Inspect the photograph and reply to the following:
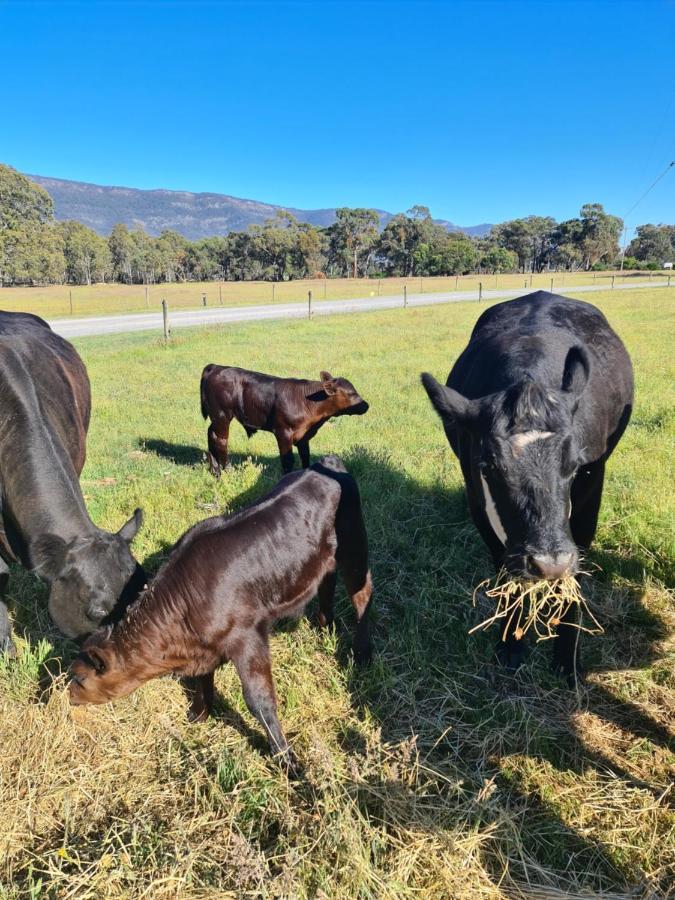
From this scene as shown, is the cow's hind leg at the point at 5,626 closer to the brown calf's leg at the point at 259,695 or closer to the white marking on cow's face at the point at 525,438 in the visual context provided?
the brown calf's leg at the point at 259,695

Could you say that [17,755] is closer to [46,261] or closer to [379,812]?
[379,812]

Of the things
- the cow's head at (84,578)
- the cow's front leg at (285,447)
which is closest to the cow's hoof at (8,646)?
the cow's head at (84,578)

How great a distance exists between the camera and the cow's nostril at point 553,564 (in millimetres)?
2385

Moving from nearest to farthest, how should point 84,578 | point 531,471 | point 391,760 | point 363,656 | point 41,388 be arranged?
1. point 531,471
2. point 391,760
3. point 84,578
4. point 363,656
5. point 41,388

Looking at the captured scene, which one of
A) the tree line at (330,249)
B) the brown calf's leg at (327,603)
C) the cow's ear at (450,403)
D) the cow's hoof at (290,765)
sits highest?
the tree line at (330,249)

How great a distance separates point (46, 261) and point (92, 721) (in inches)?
3205

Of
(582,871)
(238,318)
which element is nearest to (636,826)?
(582,871)

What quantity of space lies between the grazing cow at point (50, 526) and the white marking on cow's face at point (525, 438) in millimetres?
2478

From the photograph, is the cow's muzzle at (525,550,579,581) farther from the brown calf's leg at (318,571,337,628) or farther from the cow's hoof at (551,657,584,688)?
the brown calf's leg at (318,571,337,628)

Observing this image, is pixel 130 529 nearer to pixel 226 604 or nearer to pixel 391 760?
pixel 226 604

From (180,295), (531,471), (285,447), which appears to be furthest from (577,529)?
(180,295)

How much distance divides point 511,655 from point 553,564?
60.4 inches

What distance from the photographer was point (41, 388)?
14.6 ft

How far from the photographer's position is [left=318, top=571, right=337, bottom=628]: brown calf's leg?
12.9 ft
